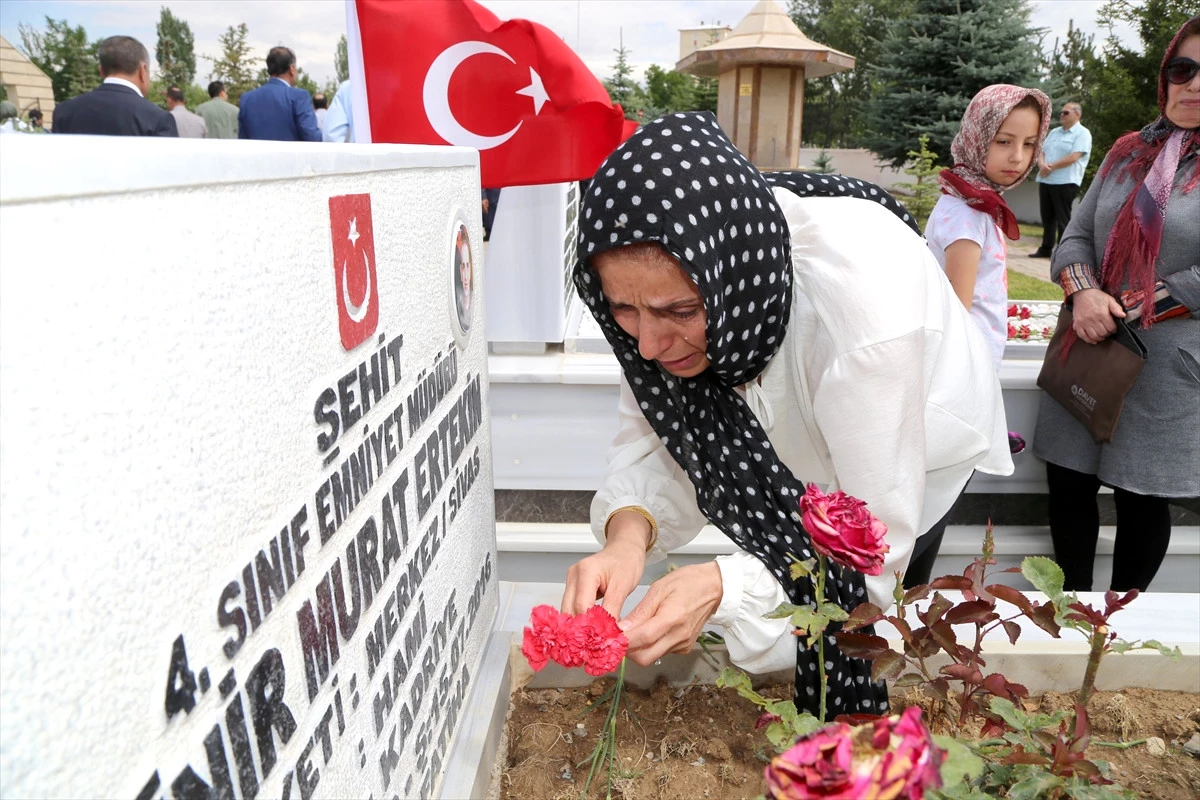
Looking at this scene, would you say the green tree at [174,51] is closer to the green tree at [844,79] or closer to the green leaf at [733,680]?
the green tree at [844,79]

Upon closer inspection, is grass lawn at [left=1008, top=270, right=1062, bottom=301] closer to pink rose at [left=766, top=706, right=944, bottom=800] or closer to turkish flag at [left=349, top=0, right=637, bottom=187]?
turkish flag at [left=349, top=0, right=637, bottom=187]

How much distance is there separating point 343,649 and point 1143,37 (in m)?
18.7

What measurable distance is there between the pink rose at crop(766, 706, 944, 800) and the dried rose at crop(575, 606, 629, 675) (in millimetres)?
624

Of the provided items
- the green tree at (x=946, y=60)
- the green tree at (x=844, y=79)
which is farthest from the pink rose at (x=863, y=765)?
the green tree at (x=844, y=79)

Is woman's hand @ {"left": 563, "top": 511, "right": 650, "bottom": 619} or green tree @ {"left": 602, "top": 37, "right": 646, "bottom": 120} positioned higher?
green tree @ {"left": 602, "top": 37, "right": 646, "bottom": 120}

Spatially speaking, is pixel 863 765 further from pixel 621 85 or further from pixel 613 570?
pixel 621 85

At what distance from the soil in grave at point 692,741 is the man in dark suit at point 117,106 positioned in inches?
172

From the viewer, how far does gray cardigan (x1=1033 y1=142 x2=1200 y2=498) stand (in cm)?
240

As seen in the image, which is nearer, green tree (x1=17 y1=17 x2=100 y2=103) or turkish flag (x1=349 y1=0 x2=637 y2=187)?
turkish flag (x1=349 y1=0 x2=637 y2=187)

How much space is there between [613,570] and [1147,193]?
6.85 ft

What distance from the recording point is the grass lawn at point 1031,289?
7.20m

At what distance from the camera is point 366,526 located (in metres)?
0.97

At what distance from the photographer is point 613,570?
57.5 inches

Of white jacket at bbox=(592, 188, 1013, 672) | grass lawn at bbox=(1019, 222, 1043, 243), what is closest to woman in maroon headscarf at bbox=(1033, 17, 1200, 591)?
white jacket at bbox=(592, 188, 1013, 672)
